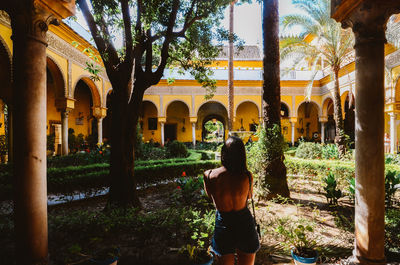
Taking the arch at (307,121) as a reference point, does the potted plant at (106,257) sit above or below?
below

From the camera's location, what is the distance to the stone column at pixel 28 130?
2.05 metres

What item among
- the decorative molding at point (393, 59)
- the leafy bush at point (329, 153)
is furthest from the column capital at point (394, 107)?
the leafy bush at point (329, 153)

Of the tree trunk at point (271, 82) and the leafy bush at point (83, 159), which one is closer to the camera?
the tree trunk at point (271, 82)

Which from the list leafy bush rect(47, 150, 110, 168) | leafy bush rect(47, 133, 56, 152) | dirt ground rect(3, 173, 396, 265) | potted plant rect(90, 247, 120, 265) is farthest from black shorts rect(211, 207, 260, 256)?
leafy bush rect(47, 133, 56, 152)

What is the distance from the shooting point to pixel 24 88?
2051mm

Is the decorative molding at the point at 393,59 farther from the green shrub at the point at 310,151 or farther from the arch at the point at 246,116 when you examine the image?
A: the arch at the point at 246,116

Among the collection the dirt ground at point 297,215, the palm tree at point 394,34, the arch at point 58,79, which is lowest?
the dirt ground at point 297,215

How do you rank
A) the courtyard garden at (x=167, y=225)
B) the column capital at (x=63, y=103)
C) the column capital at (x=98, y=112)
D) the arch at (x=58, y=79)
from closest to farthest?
the courtyard garden at (x=167, y=225) < the arch at (x=58, y=79) < the column capital at (x=63, y=103) < the column capital at (x=98, y=112)

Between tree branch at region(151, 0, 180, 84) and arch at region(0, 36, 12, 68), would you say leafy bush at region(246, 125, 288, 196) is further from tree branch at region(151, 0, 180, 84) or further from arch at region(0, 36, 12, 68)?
arch at region(0, 36, 12, 68)

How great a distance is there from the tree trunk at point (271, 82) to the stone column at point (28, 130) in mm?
4301

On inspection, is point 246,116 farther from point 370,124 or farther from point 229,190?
point 229,190

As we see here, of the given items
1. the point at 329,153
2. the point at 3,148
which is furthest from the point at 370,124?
the point at 3,148

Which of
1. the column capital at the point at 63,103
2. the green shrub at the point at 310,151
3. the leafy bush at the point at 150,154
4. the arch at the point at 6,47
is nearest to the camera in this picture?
the arch at the point at 6,47

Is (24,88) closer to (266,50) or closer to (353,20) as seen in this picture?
(353,20)
